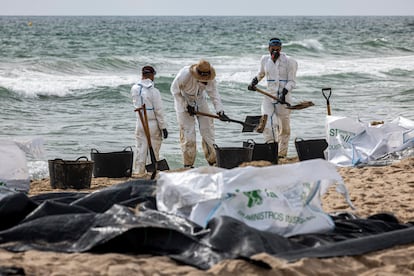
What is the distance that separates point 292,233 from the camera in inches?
231

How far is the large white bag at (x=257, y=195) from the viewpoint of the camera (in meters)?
5.75

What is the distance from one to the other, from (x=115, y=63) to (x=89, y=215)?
80.2ft

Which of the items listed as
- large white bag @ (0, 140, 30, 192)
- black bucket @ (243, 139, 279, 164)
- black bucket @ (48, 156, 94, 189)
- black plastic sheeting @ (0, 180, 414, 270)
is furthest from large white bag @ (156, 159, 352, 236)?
black bucket @ (243, 139, 279, 164)

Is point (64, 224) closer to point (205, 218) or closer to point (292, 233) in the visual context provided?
point (205, 218)

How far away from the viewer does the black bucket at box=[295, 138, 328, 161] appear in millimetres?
11336

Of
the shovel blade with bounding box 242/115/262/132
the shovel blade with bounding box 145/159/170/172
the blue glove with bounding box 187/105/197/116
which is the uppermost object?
the blue glove with bounding box 187/105/197/116

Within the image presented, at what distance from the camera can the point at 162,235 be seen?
5434 mm

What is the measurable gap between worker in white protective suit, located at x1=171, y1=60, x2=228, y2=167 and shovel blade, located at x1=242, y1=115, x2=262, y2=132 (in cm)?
59

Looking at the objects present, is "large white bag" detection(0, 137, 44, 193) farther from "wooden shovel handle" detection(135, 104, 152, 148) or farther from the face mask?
the face mask

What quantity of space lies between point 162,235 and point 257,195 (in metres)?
0.78

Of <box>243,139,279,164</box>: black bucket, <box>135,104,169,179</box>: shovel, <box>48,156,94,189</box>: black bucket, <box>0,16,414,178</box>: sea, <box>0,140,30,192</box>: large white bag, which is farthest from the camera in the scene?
<box>0,16,414,178</box>: sea

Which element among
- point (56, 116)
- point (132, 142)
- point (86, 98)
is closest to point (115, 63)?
point (86, 98)

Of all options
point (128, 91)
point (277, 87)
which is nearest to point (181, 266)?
point (277, 87)

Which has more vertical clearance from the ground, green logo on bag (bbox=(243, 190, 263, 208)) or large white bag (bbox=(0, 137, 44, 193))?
green logo on bag (bbox=(243, 190, 263, 208))
